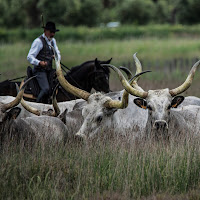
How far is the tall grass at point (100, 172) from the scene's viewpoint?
631 centimetres

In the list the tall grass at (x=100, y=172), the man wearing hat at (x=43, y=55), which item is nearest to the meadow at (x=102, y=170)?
the tall grass at (x=100, y=172)

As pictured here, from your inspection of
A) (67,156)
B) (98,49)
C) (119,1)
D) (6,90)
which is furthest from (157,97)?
(119,1)

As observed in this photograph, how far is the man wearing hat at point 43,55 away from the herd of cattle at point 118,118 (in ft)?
6.58

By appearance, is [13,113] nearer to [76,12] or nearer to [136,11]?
[76,12]

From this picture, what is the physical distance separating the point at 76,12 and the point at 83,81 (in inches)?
1702

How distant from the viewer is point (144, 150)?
25.3 ft

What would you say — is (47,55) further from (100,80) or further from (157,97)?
(157,97)

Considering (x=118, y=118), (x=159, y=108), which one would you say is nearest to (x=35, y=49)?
(x=118, y=118)

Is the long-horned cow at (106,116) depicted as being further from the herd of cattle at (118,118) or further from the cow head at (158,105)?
the cow head at (158,105)

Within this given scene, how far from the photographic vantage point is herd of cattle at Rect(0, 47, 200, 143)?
841 cm

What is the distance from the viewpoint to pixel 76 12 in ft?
180

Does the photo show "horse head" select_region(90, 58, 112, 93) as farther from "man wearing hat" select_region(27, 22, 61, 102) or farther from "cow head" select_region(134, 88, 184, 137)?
"cow head" select_region(134, 88, 184, 137)

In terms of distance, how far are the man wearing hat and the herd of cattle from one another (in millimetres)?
2007

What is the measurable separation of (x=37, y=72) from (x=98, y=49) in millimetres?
24661
